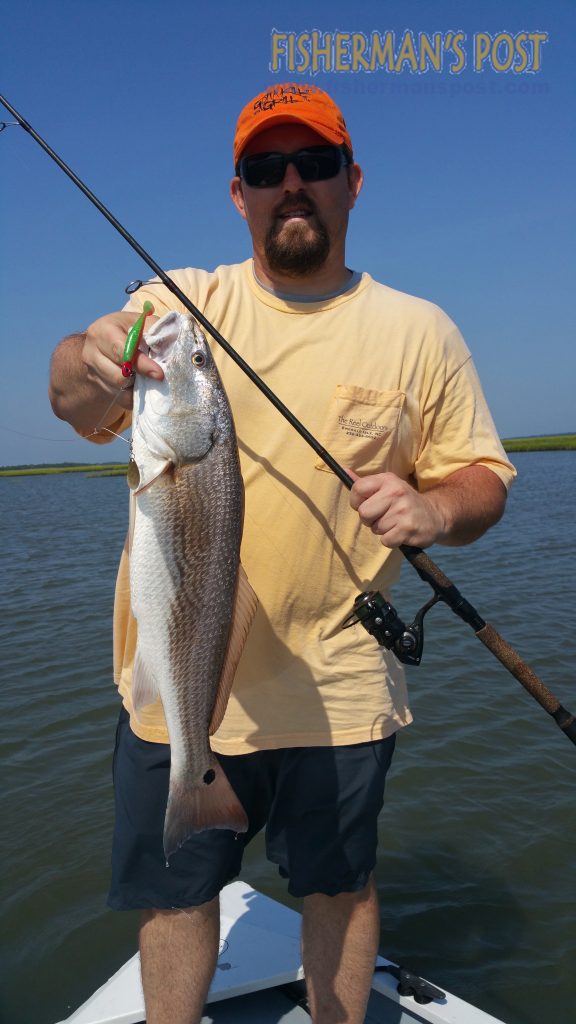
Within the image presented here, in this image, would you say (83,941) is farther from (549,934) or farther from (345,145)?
(345,145)

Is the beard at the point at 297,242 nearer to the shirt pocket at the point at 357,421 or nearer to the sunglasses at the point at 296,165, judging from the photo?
the sunglasses at the point at 296,165

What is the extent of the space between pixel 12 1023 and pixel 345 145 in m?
5.10

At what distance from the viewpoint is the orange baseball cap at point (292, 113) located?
2820mm

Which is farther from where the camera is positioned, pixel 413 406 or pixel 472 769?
pixel 472 769

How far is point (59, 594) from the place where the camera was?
14141 mm

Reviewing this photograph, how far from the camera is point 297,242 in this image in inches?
110

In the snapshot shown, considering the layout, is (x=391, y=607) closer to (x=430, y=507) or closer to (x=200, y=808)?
(x=430, y=507)

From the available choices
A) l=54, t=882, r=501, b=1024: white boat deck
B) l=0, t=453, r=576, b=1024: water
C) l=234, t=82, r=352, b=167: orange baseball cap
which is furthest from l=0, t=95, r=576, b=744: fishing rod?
l=0, t=453, r=576, b=1024: water

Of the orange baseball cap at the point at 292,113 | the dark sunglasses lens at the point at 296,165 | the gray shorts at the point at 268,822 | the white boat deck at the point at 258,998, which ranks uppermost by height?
the orange baseball cap at the point at 292,113

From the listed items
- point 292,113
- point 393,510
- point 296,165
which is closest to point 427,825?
point 393,510

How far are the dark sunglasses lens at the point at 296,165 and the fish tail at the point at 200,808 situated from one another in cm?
222

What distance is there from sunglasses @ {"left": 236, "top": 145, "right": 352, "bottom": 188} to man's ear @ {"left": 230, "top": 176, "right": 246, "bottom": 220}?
0.09 m

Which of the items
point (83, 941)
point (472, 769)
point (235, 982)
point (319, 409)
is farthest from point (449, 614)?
point (319, 409)

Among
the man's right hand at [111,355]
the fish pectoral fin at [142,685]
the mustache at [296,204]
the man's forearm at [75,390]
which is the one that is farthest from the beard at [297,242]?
the fish pectoral fin at [142,685]
